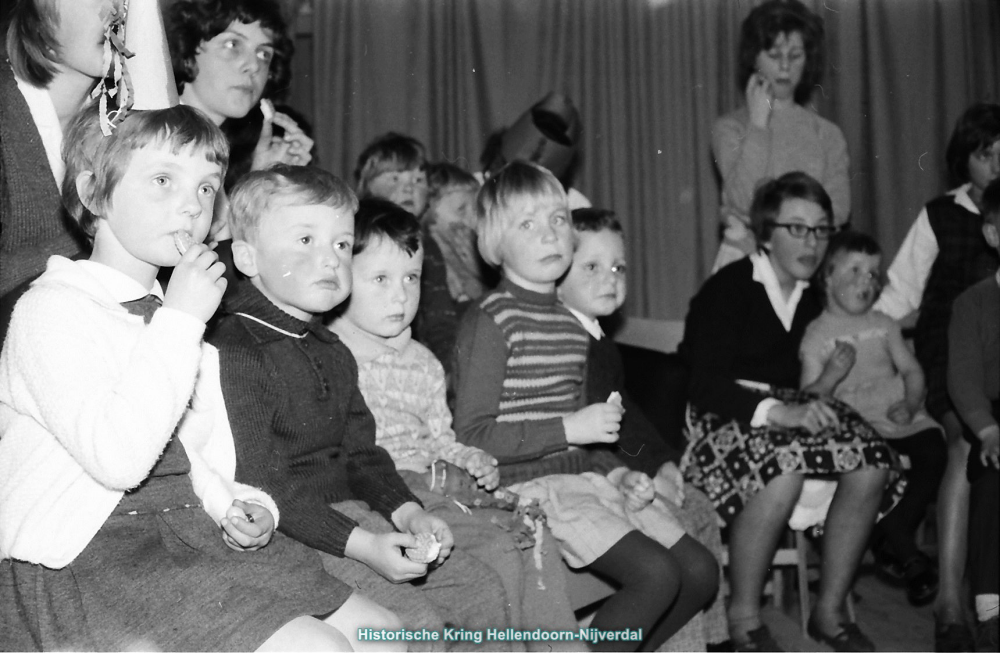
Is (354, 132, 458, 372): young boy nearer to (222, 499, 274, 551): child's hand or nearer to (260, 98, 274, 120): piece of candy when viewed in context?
(260, 98, 274, 120): piece of candy

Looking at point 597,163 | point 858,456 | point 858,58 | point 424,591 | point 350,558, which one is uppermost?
point 858,58

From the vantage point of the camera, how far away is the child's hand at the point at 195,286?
1.20m

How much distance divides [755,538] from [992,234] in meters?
1.06

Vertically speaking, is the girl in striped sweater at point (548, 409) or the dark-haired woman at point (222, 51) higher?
the dark-haired woman at point (222, 51)

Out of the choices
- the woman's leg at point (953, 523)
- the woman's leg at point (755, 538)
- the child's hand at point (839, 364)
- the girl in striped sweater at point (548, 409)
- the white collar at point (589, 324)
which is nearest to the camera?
the girl in striped sweater at point (548, 409)

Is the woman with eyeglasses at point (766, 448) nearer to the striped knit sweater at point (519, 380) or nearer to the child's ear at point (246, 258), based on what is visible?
the striped knit sweater at point (519, 380)

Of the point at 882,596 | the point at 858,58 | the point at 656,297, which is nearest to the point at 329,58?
the point at 656,297

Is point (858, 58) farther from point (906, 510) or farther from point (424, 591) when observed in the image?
point (424, 591)

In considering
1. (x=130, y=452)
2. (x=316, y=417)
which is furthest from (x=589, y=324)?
(x=130, y=452)

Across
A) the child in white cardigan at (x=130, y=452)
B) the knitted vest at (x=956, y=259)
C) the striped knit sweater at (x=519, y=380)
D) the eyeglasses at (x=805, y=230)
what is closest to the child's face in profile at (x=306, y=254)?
the child in white cardigan at (x=130, y=452)

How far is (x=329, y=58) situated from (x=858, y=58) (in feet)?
5.95

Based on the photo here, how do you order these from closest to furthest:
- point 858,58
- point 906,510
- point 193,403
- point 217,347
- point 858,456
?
point 193,403
point 217,347
point 858,456
point 906,510
point 858,58

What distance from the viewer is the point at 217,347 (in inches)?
60.2

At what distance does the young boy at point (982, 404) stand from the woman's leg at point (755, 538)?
0.47m
